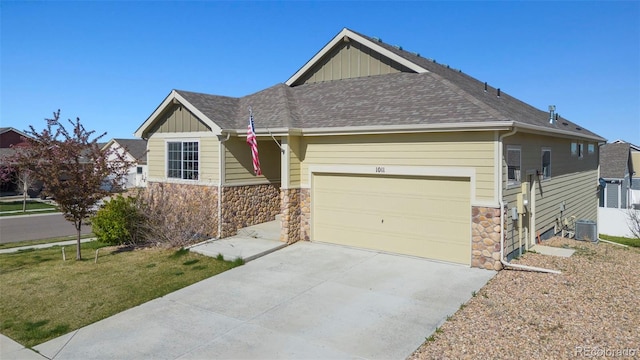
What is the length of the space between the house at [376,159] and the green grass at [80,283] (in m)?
2.72

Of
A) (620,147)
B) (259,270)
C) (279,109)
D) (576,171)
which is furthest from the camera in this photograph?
(620,147)

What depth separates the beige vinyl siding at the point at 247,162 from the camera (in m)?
13.1

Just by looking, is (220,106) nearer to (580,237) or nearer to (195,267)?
(195,267)

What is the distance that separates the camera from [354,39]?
14.2m

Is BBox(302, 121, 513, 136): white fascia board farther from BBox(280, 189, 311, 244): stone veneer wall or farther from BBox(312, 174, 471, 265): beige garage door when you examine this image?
BBox(280, 189, 311, 244): stone veneer wall

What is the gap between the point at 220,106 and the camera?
47.2ft

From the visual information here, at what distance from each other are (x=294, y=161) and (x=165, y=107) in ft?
18.3

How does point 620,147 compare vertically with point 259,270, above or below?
above

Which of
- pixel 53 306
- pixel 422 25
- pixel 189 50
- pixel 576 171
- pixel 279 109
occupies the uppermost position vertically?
pixel 422 25

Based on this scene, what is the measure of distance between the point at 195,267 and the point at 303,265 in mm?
2675

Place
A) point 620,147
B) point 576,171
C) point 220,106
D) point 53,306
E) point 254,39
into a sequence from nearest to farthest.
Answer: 1. point 53,306
2. point 220,106
3. point 576,171
4. point 254,39
5. point 620,147

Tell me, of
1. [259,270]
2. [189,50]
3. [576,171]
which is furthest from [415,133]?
[189,50]

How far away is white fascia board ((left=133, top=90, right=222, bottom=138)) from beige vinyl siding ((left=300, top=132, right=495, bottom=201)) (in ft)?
9.87

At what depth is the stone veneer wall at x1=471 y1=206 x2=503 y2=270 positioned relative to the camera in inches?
356
